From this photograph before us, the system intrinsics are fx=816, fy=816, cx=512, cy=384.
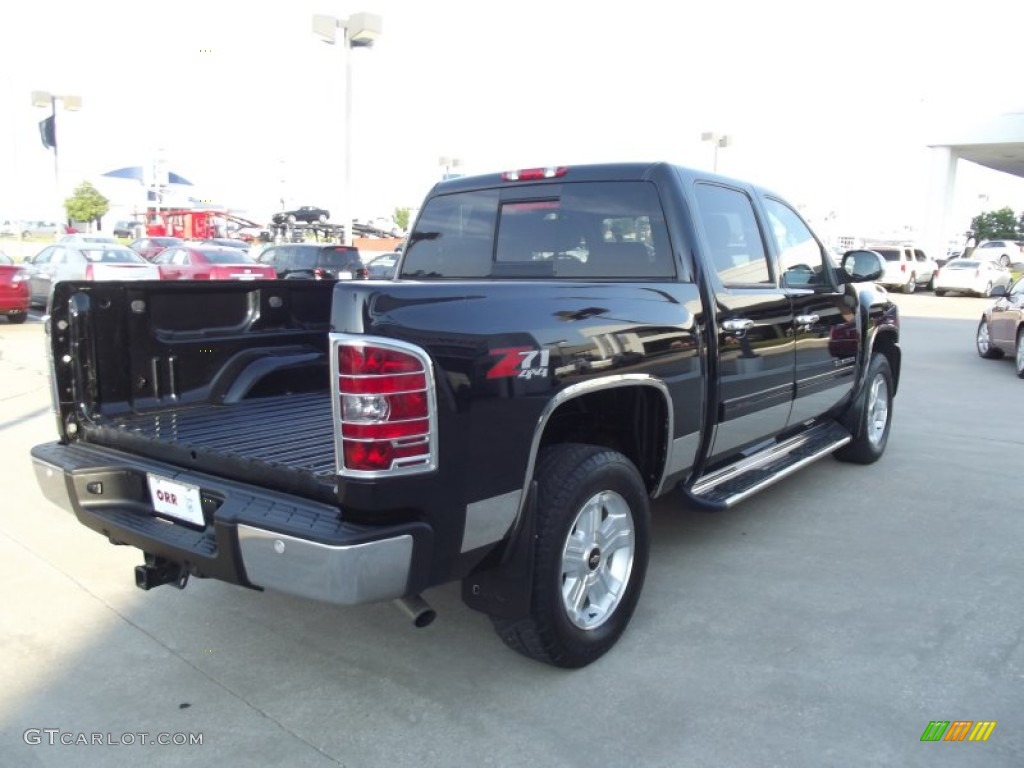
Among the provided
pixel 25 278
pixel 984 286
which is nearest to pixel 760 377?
pixel 25 278

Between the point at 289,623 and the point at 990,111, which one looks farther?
the point at 990,111

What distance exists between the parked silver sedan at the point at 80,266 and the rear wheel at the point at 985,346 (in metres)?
15.6

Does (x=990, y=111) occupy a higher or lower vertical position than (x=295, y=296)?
higher

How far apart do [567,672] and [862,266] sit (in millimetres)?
3694

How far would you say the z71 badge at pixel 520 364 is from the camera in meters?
2.71

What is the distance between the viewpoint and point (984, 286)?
2872cm

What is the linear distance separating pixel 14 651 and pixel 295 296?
2084 millimetres

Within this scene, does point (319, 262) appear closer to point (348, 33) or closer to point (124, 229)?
point (348, 33)

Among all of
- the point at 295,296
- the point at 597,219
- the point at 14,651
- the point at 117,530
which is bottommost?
the point at 14,651

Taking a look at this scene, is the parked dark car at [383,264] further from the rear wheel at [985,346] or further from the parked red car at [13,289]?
the rear wheel at [985,346]

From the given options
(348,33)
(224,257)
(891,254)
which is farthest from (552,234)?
(891,254)

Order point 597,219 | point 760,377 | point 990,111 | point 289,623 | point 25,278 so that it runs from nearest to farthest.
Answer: point 289,623 → point 597,219 → point 760,377 → point 25,278 → point 990,111

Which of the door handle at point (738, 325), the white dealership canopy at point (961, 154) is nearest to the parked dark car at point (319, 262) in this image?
the door handle at point (738, 325)

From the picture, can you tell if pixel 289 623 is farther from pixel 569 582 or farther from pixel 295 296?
pixel 295 296
